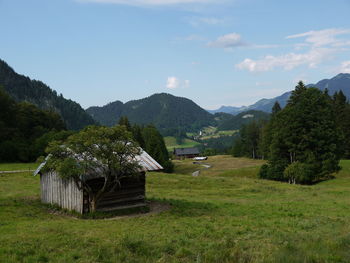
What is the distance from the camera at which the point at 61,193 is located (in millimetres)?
21312

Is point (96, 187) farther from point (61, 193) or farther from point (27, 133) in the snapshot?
point (27, 133)

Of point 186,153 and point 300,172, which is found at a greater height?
point 300,172

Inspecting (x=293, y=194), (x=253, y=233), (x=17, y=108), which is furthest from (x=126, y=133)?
(x=17, y=108)

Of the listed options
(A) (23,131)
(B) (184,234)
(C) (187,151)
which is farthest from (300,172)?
(C) (187,151)

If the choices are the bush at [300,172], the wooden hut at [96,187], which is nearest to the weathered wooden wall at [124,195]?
the wooden hut at [96,187]

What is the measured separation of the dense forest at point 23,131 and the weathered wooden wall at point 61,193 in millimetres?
31549

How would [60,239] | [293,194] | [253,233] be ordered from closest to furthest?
[60,239], [253,233], [293,194]

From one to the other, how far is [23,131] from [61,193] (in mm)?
60679

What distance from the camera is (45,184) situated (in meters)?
23.0

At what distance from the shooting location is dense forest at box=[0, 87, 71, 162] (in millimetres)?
60812

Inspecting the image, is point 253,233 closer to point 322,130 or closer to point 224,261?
point 224,261

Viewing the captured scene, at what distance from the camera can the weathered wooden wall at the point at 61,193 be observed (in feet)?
65.5

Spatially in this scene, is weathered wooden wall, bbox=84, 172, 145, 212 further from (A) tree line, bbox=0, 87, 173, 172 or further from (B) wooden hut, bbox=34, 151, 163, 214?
(A) tree line, bbox=0, 87, 173, 172

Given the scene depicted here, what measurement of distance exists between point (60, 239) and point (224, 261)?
6.28 metres
